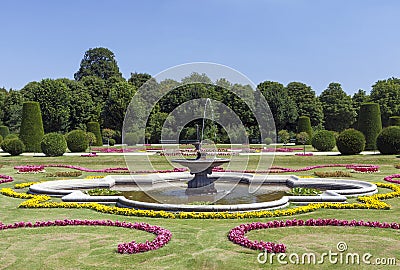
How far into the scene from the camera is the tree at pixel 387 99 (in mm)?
58938

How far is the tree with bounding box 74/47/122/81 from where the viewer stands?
76.4 m

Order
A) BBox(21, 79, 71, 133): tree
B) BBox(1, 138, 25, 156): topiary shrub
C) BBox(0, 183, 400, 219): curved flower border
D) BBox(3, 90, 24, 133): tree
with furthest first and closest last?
BBox(3, 90, 24, 133): tree → BBox(21, 79, 71, 133): tree → BBox(1, 138, 25, 156): topiary shrub → BBox(0, 183, 400, 219): curved flower border

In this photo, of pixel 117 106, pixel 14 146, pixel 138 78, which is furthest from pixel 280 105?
pixel 14 146

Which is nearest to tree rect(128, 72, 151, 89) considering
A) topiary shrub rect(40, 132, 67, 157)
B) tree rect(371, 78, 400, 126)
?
tree rect(371, 78, 400, 126)

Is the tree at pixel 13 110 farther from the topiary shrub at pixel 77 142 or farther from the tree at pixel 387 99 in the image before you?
the tree at pixel 387 99

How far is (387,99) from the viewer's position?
59.8m

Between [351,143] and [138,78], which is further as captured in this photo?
[138,78]

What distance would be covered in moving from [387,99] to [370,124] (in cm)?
3151

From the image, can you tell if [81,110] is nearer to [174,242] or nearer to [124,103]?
[124,103]

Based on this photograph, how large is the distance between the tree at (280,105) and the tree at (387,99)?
1359 centimetres

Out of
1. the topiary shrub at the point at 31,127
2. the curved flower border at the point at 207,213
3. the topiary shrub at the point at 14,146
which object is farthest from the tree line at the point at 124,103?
the curved flower border at the point at 207,213

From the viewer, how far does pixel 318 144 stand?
108 ft

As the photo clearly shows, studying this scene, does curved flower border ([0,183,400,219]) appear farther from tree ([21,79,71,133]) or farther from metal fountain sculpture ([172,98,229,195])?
tree ([21,79,71,133])

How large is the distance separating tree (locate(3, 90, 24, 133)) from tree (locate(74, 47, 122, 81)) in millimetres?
19572
